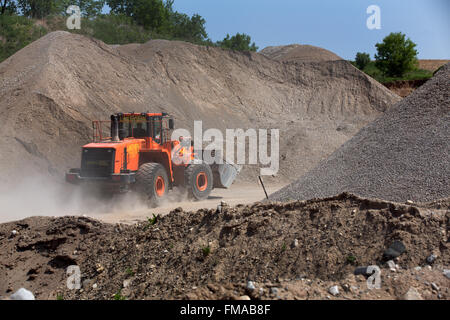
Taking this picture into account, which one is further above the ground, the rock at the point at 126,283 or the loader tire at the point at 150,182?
the loader tire at the point at 150,182

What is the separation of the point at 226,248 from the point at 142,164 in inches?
295

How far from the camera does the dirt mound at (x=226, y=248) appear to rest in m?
5.04

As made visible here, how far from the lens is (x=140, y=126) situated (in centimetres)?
1292

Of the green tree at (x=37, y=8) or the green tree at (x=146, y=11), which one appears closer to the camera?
the green tree at (x=37, y=8)

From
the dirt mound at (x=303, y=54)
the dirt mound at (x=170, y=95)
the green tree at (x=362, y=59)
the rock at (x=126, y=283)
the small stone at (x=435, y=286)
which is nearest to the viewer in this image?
the small stone at (x=435, y=286)

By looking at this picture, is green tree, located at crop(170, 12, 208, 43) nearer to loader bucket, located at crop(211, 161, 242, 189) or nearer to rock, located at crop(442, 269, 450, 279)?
loader bucket, located at crop(211, 161, 242, 189)

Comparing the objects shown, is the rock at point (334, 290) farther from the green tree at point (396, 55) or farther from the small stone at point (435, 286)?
the green tree at point (396, 55)

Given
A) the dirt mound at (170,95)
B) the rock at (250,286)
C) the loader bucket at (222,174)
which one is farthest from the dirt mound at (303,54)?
the rock at (250,286)

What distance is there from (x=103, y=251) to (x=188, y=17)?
169ft

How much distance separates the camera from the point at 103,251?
657 centimetres

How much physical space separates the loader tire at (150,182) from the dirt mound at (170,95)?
4.91 metres

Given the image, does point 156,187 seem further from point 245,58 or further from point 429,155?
point 245,58

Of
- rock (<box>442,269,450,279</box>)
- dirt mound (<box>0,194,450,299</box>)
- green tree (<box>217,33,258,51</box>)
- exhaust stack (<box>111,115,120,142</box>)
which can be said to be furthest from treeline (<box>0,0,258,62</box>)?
rock (<box>442,269,450,279</box>)

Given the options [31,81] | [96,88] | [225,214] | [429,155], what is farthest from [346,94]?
[225,214]
